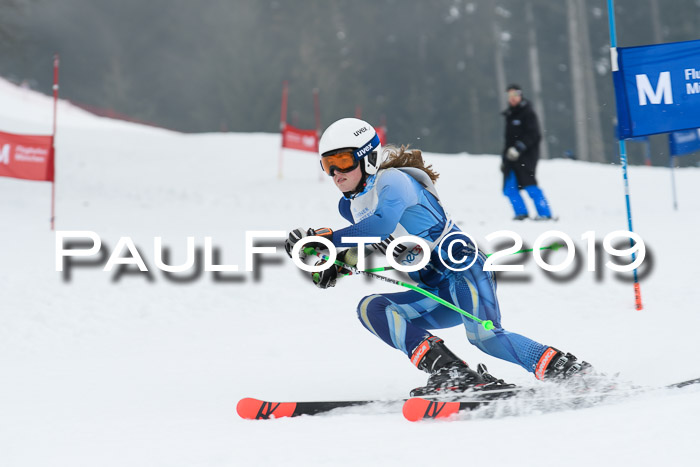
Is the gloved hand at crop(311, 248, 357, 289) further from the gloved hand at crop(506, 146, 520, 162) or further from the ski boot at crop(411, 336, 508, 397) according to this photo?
the gloved hand at crop(506, 146, 520, 162)

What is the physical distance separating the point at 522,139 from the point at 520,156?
244 mm

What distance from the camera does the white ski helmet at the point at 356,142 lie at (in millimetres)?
3707

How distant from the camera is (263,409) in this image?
3.81 meters

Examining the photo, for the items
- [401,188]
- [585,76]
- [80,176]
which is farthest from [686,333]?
[585,76]

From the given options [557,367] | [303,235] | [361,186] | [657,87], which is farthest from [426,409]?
[657,87]

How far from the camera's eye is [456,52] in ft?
144

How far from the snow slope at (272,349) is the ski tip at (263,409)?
6 cm

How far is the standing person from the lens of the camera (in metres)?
9.47

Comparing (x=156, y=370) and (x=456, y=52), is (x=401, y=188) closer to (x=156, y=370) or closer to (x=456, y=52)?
(x=156, y=370)

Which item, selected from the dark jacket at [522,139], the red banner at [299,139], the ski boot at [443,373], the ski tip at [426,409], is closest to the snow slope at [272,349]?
the ski tip at [426,409]

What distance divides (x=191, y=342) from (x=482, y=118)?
36490 millimetres

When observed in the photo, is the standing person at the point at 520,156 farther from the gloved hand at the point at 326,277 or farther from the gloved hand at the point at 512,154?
the gloved hand at the point at 326,277

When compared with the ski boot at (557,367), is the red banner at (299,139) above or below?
above

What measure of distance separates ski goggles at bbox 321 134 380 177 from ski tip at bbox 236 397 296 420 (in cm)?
121
